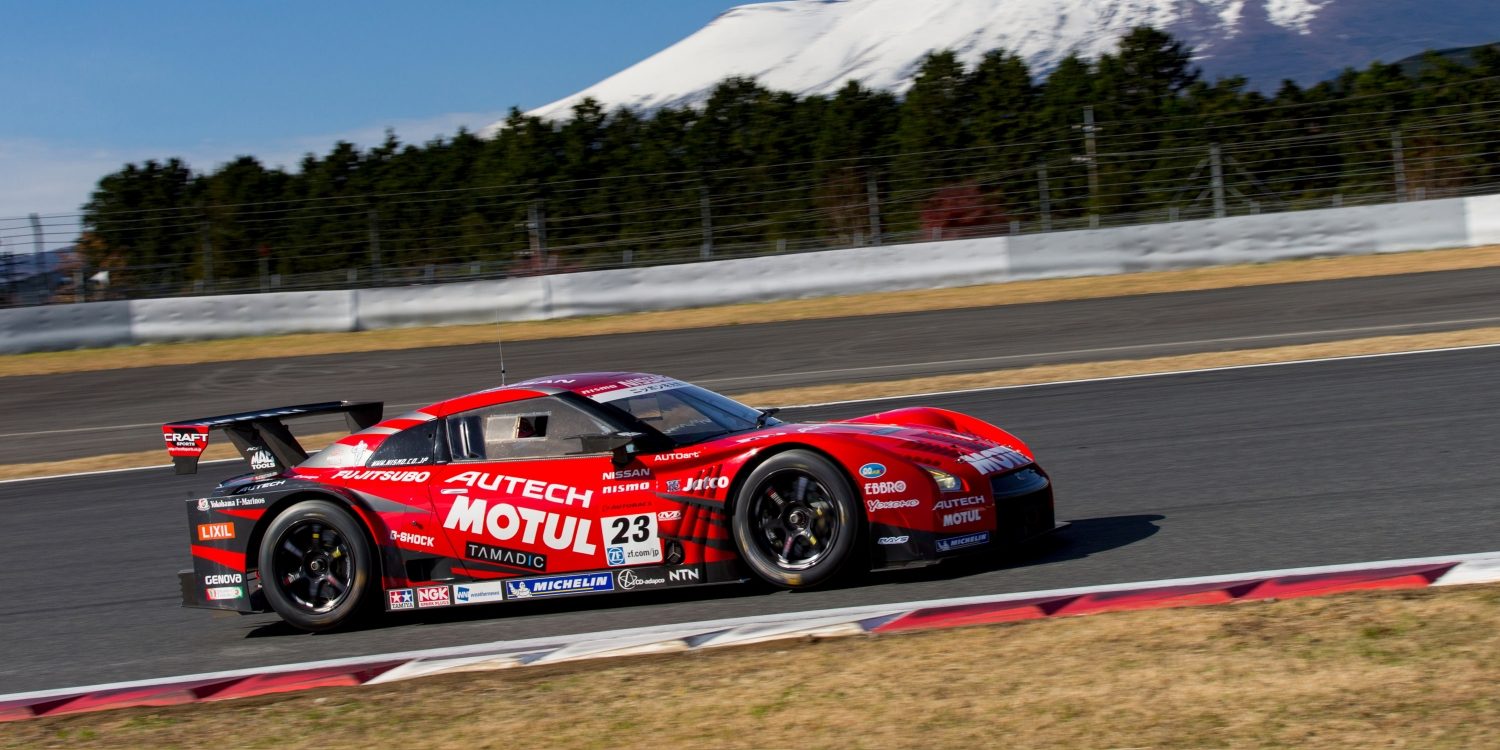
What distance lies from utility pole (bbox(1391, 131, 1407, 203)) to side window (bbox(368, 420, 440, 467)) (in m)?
21.2

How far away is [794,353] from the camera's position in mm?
19156

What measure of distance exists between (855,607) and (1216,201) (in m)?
20.5

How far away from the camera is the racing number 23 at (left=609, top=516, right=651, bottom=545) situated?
6562 millimetres

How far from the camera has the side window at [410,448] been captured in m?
6.96

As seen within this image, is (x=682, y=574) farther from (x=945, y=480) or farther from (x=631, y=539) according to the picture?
(x=945, y=480)

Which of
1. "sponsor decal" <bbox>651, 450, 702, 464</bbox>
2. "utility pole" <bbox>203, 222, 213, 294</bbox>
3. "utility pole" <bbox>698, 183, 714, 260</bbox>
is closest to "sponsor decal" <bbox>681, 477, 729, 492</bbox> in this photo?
"sponsor decal" <bbox>651, 450, 702, 464</bbox>

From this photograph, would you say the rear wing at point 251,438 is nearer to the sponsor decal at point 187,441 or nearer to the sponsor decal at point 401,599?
the sponsor decal at point 187,441

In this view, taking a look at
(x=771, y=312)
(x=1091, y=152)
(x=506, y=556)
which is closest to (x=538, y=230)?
(x=771, y=312)

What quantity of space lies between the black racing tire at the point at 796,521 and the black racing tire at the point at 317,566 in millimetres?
1819

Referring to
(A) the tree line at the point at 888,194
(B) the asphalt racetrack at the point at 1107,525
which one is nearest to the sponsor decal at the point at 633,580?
(B) the asphalt racetrack at the point at 1107,525

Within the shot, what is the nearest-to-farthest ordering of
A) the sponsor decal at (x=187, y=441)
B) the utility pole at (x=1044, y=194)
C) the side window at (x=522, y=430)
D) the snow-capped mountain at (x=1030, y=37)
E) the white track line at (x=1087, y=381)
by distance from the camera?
the side window at (x=522, y=430)
the sponsor decal at (x=187, y=441)
the white track line at (x=1087, y=381)
the utility pole at (x=1044, y=194)
the snow-capped mountain at (x=1030, y=37)

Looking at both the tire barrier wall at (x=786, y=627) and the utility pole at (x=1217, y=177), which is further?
the utility pole at (x=1217, y=177)

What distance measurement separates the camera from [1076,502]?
8336 millimetres

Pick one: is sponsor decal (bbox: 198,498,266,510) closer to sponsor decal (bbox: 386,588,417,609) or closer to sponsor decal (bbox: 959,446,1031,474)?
sponsor decal (bbox: 386,588,417,609)
